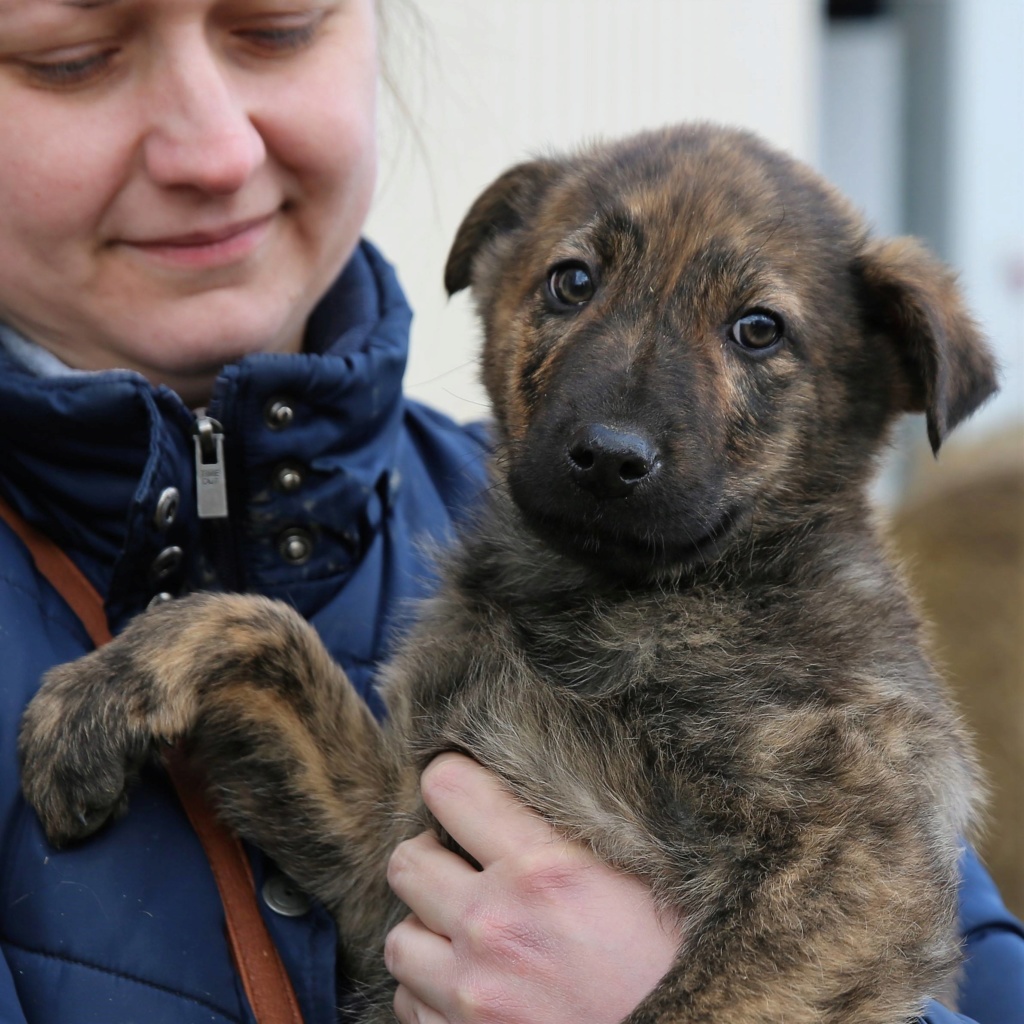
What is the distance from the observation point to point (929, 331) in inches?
102

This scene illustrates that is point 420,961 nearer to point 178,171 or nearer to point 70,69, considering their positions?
point 178,171

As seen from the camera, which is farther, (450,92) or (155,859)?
(450,92)

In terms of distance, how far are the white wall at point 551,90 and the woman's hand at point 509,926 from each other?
2.44 m

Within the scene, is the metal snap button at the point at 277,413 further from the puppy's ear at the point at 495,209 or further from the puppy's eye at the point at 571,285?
the puppy's ear at the point at 495,209

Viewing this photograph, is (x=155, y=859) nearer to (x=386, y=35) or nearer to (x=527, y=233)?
(x=527, y=233)

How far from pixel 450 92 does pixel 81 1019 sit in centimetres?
289

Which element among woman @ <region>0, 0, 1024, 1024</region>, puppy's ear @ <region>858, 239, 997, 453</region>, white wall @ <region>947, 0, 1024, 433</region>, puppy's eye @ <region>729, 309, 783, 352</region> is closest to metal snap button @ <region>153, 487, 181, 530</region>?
woman @ <region>0, 0, 1024, 1024</region>

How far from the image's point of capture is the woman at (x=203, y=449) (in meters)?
1.97

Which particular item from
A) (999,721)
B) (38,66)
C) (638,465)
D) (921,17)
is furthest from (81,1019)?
(921,17)

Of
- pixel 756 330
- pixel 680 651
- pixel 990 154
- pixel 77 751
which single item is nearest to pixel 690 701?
pixel 680 651

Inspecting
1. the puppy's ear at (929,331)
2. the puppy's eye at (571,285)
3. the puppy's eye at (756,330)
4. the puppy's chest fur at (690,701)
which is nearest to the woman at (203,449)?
the puppy's chest fur at (690,701)

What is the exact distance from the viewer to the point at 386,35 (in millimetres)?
→ 2979

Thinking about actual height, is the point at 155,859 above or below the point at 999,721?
above

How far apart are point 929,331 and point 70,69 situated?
1.69m
